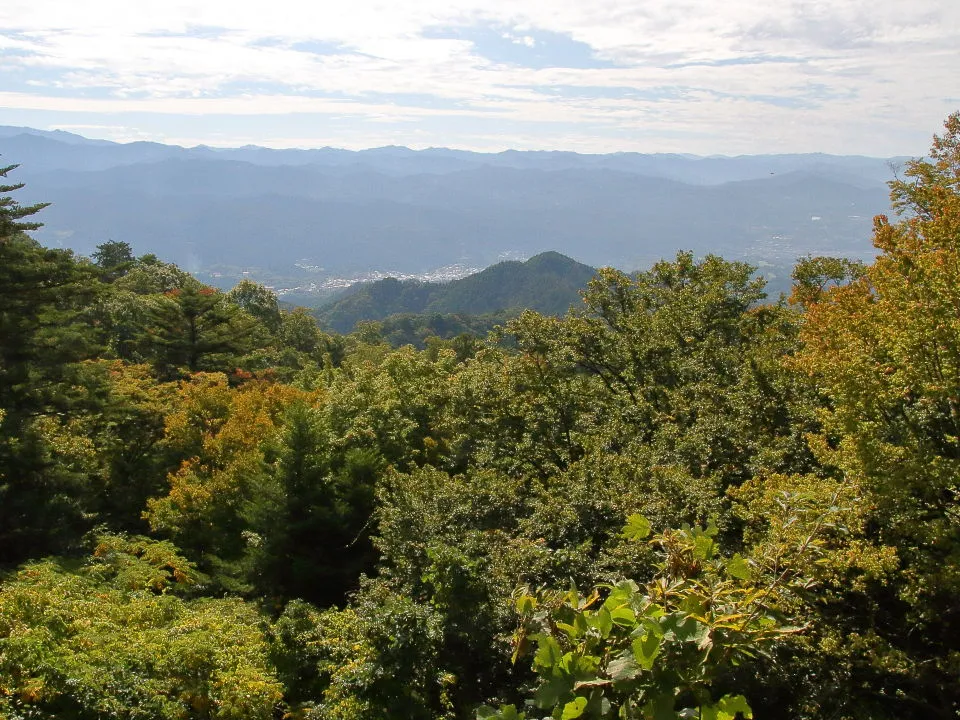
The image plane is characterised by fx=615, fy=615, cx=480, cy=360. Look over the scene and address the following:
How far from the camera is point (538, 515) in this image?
38.1 feet

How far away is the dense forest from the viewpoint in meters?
3.85

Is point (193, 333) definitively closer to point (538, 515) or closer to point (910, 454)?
point (538, 515)

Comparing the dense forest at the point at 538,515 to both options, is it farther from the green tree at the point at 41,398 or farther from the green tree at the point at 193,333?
the green tree at the point at 193,333

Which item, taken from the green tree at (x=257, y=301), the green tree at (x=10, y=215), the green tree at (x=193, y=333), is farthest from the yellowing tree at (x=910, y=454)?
the green tree at (x=257, y=301)

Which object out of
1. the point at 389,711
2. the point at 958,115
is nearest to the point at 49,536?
the point at 389,711

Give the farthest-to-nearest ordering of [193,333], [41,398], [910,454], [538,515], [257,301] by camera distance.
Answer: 1. [257,301]
2. [193,333]
3. [41,398]
4. [538,515]
5. [910,454]

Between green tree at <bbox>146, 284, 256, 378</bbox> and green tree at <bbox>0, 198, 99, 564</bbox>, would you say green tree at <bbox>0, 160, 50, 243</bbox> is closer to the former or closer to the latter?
green tree at <bbox>0, 198, 99, 564</bbox>

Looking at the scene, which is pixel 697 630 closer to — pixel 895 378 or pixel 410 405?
pixel 895 378

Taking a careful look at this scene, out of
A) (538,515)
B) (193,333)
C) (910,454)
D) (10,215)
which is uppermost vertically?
(10,215)

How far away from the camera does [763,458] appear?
12.4m

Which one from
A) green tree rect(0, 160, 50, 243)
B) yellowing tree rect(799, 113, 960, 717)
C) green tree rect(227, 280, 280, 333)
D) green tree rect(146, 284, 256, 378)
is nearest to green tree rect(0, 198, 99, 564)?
green tree rect(0, 160, 50, 243)

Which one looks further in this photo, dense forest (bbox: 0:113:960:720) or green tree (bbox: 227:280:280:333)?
green tree (bbox: 227:280:280:333)

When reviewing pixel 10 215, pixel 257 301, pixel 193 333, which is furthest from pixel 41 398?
pixel 257 301

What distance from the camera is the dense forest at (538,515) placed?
385 centimetres
